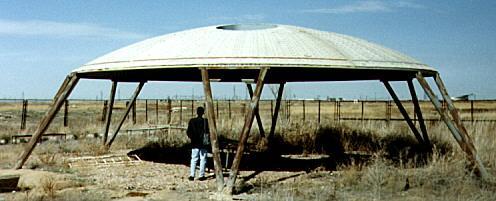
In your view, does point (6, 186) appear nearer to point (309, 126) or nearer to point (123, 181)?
point (123, 181)

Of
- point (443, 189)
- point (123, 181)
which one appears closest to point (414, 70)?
point (443, 189)

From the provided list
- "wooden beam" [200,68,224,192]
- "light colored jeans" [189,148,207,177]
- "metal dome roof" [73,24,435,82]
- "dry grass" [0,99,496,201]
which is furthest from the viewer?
"light colored jeans" [189,148,207,177]

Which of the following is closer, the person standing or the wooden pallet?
the person standing

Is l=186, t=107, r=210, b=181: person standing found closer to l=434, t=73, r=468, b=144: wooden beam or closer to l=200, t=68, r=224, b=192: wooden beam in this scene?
l=200, t=68, r=224, b=192: wooden beam

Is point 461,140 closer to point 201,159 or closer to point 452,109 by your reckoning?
point 452,109

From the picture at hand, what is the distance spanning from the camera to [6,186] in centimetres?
1207

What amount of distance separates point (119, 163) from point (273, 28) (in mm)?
5657

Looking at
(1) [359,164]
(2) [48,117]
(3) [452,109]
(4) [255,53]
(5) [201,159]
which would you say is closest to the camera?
(4) [255,53]

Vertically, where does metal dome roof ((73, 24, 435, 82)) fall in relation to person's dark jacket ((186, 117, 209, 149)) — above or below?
above

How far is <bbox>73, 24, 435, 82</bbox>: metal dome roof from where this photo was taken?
1257cm

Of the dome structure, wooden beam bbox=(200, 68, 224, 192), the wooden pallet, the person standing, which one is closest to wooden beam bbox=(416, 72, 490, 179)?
the dome structure

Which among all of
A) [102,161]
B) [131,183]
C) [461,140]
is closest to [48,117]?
[102,161]

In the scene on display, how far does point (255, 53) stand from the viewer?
12672 millimetres

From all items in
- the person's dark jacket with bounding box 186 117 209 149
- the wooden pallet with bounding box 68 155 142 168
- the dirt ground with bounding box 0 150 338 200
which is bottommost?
the dirt ground with bounding box 0 150 338 200
